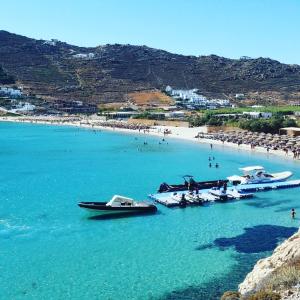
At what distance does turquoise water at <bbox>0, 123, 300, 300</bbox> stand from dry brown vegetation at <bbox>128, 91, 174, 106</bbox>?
4681 inches

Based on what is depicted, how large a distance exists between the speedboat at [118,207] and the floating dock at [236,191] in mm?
3006

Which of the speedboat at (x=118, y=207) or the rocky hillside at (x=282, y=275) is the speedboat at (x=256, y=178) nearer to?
the speedboat at (x=118, y=207)

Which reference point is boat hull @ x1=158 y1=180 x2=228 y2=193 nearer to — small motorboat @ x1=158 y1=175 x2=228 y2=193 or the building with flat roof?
small motorboat @ x1=158 y1=175 x2=228 y2=193

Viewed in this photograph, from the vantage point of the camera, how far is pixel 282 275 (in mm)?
14391

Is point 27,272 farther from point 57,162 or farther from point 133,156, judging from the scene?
point 133,156

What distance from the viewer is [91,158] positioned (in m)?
71.5

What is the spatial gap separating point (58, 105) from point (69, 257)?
149577 millimetres

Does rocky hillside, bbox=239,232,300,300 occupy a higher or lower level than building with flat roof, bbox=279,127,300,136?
lower

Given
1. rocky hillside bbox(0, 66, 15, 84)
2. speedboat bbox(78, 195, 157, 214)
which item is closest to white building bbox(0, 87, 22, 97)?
rocky hillside bbox(0, 66, 15, 84)

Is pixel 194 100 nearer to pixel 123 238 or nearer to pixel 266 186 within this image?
pixel 266 186

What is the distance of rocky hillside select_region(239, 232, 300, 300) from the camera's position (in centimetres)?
1327

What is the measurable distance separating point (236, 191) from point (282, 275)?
96.9 ft

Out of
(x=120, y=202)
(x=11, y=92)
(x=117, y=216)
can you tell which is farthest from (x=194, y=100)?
(x=117, y=216)

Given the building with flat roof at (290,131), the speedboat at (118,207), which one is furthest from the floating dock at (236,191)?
the building with flat roof at (290,131)
